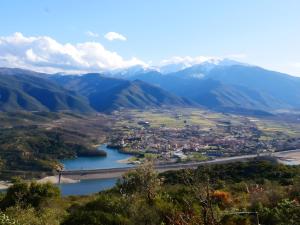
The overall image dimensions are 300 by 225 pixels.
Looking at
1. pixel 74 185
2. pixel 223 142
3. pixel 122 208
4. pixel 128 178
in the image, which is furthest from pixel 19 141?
pixel 122 208

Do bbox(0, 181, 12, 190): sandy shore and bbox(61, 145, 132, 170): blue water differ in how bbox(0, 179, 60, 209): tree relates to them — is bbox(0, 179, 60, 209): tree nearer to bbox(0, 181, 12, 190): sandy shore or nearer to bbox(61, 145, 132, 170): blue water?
bbox(0, 181, 12, 190): sandy shore

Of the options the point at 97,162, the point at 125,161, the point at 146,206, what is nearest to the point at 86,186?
the point at 125,161

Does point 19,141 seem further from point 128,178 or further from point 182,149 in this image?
point 128,178

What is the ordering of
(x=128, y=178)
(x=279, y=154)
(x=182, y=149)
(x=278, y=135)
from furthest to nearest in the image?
1. (x=278, y=135)
2. (x=182, y=149)
3. (x=279, y=154)
4. (x=128, y=178)

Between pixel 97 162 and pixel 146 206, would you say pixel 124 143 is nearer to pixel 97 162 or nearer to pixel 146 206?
pixel 97 162

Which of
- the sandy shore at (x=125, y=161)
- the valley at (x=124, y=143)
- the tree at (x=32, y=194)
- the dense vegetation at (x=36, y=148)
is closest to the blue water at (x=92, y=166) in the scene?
the sandy shore at (x=125, y=161)

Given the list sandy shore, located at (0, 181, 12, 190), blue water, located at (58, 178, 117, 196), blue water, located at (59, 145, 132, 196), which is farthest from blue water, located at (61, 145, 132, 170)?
sandy shore, located at (0, 181, 12, 190)

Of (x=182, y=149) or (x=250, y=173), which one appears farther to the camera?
(x=182, y=149)
